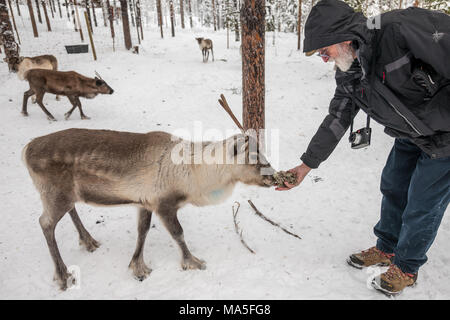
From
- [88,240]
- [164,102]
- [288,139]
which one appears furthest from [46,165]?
[164,102]

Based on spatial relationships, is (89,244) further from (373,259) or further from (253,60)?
(253,60)

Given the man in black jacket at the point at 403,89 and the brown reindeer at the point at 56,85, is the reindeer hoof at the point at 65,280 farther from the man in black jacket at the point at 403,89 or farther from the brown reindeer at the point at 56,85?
the brown reindeer at the point at 56,85

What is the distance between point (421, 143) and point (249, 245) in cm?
212

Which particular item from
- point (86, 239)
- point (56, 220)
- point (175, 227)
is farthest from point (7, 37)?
point (175, 227)

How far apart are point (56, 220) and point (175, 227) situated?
124 centimetres

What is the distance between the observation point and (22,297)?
274 centimetres

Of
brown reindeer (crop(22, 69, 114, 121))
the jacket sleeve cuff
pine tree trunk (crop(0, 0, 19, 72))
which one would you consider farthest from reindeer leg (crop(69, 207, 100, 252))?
pine tree trunk (crop(0, 0, 19, 72))

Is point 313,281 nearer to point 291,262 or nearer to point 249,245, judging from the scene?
point 291,262

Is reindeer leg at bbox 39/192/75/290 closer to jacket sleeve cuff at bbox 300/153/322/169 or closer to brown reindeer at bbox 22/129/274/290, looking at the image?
brown reindeer at bbox 22/129/274/290

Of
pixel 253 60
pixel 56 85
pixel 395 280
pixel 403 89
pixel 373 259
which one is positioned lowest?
pixel 373 259

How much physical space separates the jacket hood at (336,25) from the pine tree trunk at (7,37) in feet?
41.9

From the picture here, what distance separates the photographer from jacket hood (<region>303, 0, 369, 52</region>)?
1.92 metres

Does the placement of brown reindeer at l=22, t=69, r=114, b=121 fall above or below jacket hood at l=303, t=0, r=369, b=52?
below

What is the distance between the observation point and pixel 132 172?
9.04ft
